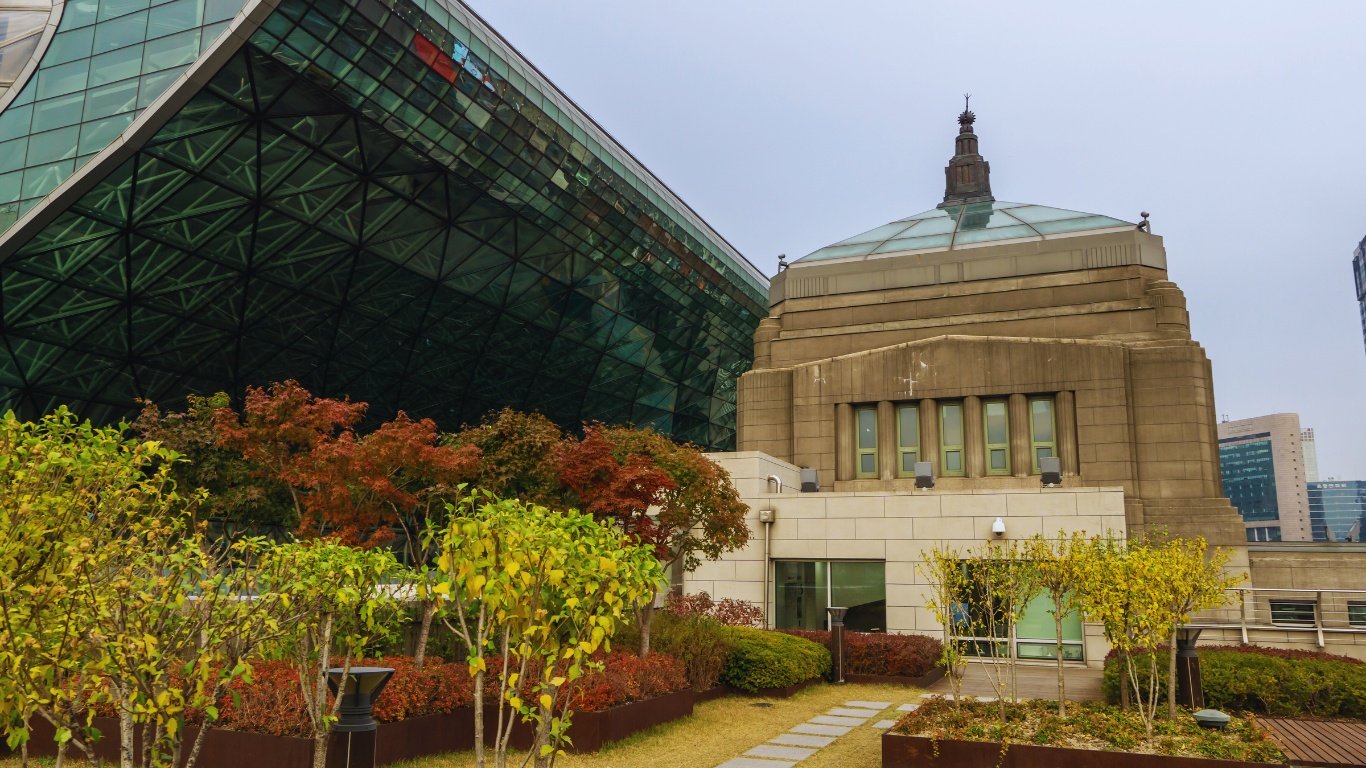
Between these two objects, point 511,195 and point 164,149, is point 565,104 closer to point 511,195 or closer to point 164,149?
point 511,195

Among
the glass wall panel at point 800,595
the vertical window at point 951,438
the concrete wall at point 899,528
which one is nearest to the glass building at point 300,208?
the vertical window at point 951,438

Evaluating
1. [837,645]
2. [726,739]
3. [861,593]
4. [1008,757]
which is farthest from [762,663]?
[861,593]

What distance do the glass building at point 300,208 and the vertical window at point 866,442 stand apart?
15.2 metres

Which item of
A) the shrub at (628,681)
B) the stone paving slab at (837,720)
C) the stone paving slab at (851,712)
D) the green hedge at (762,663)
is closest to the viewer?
the shrub at (628,681)

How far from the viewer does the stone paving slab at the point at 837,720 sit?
16719 mm

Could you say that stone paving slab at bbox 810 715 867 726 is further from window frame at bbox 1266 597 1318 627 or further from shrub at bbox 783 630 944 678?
window frame at bbox 1266 597 1318 627

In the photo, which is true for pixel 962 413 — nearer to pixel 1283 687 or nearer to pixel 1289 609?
pixel 1289 609

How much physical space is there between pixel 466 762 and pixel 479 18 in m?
29.5

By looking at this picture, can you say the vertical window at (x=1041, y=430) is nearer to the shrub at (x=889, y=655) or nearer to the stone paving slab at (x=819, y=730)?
the shrub at (x=889, y=655)

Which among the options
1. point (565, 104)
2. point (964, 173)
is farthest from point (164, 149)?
point (964, 173)

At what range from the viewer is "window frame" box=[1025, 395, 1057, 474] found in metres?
34.1

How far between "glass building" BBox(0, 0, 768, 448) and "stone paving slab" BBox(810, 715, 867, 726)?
2429 centimetres

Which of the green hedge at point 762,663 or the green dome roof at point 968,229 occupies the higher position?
the green dome roof at point 968,229

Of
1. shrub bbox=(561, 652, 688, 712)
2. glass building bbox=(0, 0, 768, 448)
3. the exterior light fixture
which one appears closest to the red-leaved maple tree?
shrub bbox=(561, 652, 688, 712)
